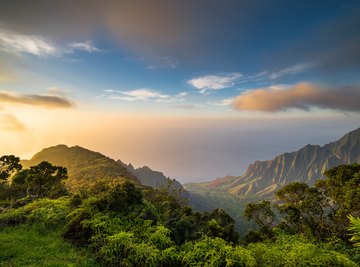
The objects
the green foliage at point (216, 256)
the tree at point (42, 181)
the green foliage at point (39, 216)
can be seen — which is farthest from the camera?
the tree at point (42, 181)

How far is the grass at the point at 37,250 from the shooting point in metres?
12.9

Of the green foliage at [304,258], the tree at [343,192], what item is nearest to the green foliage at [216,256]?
the green foliage at [304,258]

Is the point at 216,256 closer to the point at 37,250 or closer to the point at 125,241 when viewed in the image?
the point at 125,241

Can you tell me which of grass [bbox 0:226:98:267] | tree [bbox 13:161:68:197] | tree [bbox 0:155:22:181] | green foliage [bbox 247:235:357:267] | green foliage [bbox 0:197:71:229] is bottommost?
green foliage [bbox 247:235:357:267]

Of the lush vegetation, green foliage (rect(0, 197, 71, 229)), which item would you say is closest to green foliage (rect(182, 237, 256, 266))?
the lush vegetation

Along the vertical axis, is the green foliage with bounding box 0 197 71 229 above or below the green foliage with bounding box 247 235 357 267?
above

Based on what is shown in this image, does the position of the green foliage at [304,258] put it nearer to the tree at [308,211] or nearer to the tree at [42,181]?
the tree at [308,211]

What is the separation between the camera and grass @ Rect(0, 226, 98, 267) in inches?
506

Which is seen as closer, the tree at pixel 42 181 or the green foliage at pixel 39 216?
the green foliage at pixel 39 216

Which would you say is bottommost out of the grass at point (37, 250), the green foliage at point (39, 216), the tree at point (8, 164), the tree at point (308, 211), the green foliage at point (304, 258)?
the tree at point (308, 211)

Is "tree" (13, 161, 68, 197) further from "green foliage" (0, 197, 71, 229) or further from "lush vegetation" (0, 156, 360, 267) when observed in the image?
"green foliage" (0, 197, 71, 229)

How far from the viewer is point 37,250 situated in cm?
1449

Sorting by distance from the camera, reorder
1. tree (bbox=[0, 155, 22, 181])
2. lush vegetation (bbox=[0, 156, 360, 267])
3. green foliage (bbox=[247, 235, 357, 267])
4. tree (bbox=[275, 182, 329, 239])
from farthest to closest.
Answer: tree (bbox=[0, 155, 22, 181])
tree (bbox=[275, 182, 329, 239])
lush vegetation (bbox=[0, 156, 360, 267])
green foliage (bbox=[247, 235, 357, 267])

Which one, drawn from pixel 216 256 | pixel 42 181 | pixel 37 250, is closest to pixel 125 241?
pixel 216 256
